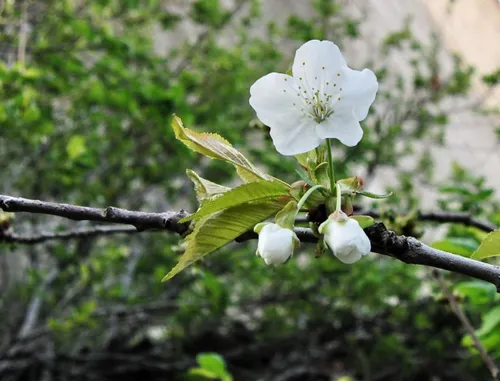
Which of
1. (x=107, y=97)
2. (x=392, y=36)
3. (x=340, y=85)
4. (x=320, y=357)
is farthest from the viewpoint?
(x=392, y=36)

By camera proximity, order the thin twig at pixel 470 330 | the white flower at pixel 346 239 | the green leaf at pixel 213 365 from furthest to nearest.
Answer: the green leaf at pixel 213 365 < the thin twig at pixel 470 330 < the white flower at pixel 346 239

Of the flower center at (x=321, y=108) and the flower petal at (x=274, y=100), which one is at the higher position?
the flower petal at (x=274, y=100)

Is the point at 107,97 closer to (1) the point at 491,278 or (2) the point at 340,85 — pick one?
(2) the point at 340,85

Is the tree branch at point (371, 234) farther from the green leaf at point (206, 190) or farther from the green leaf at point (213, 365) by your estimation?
the green leaf at point (213, 365)

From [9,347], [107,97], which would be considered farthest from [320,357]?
[107,97]

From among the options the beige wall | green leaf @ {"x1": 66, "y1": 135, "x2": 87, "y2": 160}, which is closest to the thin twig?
green leaf @ {"x1": 66, "y1": 135, "x2": 87, "y2": 160}

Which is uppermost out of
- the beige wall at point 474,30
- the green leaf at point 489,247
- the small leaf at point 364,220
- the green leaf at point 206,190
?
the beige wall at point 474,30

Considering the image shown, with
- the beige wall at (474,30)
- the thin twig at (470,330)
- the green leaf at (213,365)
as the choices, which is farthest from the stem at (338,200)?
the beige wall at (474,30)
